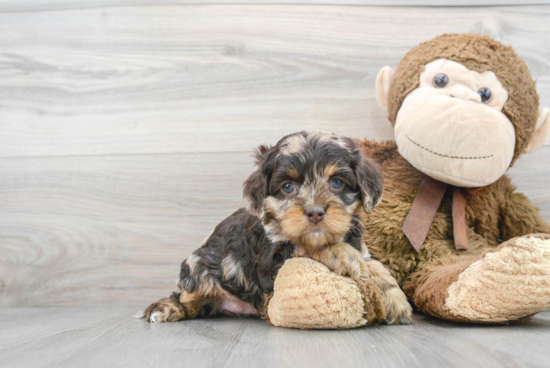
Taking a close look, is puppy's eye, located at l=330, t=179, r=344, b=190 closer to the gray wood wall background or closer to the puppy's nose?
the puppy's nose

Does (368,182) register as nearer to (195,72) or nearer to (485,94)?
(485,94)

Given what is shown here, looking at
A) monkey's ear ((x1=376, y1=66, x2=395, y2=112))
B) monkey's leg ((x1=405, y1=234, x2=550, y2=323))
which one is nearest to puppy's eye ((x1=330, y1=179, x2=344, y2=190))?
monkey's leg ((x1=405, y1=234, x2=550, y2=323))

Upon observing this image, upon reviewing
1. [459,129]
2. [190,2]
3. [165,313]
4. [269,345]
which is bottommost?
[165,313]

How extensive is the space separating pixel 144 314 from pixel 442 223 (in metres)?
1.45

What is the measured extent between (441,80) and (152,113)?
5.26ft

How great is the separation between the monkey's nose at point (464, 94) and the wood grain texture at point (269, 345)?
951 millimetres

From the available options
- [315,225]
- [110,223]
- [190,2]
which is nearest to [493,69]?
[315,225]

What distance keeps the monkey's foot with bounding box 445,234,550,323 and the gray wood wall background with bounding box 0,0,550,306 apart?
1190 millimetres

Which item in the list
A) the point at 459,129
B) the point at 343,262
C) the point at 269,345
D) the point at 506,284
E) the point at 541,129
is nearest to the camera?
the point at 269,345

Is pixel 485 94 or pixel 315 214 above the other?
pixel 485 94

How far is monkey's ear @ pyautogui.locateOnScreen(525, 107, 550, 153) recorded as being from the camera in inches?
85.8

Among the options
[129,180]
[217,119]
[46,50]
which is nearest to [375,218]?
[217,119]

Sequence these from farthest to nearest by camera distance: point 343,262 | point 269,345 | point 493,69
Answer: point 493,69
point 343,262
point 269,345

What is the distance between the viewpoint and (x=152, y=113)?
106 inches
